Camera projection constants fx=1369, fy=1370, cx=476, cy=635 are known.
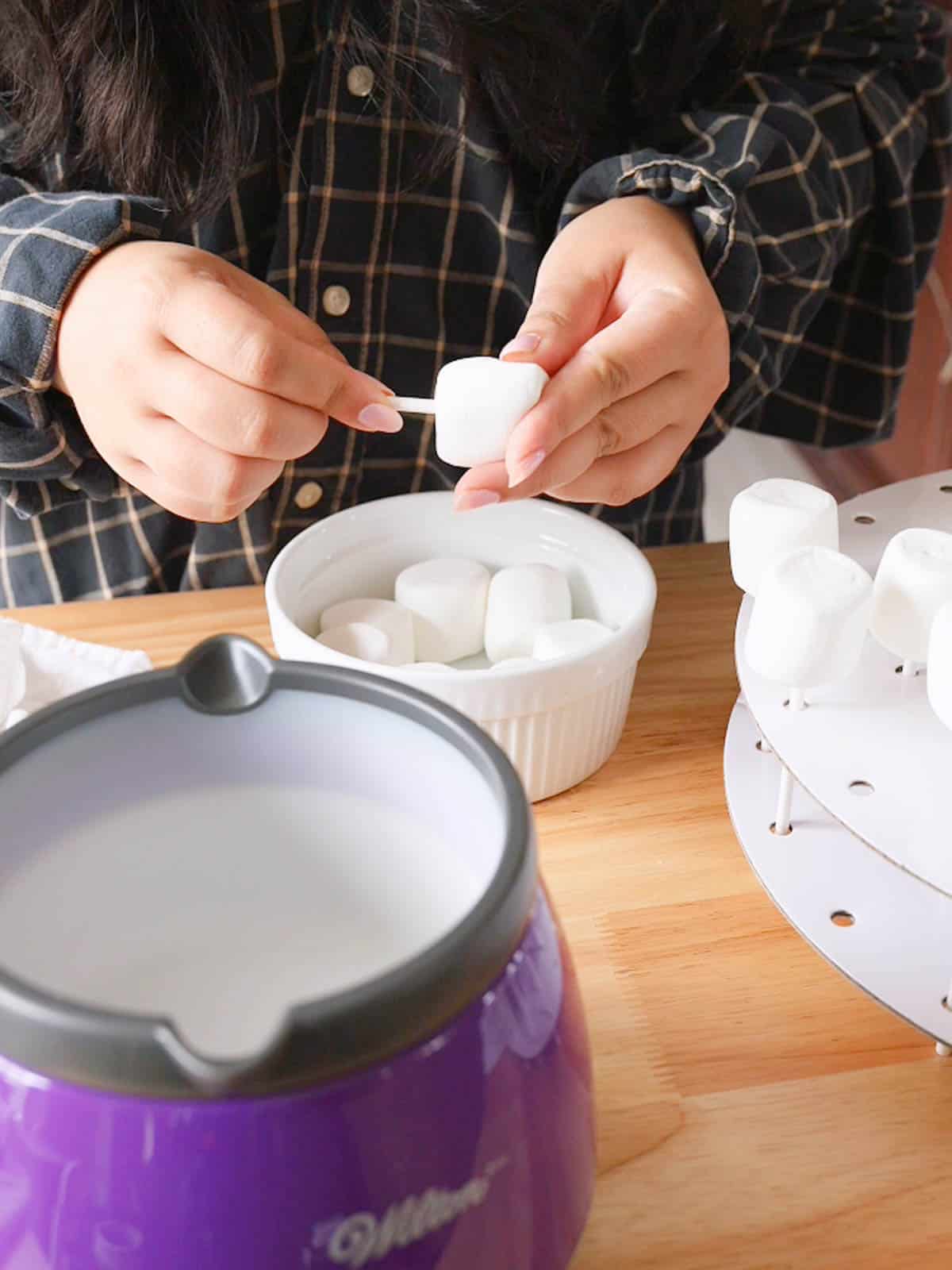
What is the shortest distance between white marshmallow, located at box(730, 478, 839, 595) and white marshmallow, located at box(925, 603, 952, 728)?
8 cm

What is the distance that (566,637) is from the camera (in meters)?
0.56

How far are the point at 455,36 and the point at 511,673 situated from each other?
31 centimetres

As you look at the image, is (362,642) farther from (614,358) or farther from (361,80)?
(361,80)

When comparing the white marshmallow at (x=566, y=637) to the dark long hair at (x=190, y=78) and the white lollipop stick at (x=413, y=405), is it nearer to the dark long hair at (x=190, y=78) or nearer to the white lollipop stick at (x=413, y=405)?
the white lollipop stick at (x=413, y=405)

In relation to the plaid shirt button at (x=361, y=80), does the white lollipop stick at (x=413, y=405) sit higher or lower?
lower

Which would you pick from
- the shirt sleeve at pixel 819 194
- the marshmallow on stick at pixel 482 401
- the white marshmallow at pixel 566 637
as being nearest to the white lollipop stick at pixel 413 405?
the marshmallow on stick at pixel 482 401

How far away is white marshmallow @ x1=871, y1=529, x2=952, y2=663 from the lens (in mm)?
436

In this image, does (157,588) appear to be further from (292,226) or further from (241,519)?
(292,226)

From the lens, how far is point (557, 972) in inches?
11.0

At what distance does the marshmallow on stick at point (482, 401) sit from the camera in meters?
0.50

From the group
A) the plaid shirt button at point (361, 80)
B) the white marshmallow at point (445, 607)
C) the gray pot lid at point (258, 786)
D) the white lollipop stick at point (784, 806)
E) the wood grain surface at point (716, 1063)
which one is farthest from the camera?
the plaid shirt button at point (361, 80)

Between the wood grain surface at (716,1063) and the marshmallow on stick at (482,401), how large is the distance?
0.46 feet

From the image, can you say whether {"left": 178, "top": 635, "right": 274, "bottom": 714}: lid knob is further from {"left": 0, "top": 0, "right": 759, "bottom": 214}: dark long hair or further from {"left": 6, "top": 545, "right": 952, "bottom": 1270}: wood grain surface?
{"left": 0, "top": 0, "right": 759, "bottom": 214}: dark long hair

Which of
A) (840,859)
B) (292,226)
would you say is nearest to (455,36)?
(292,226)
